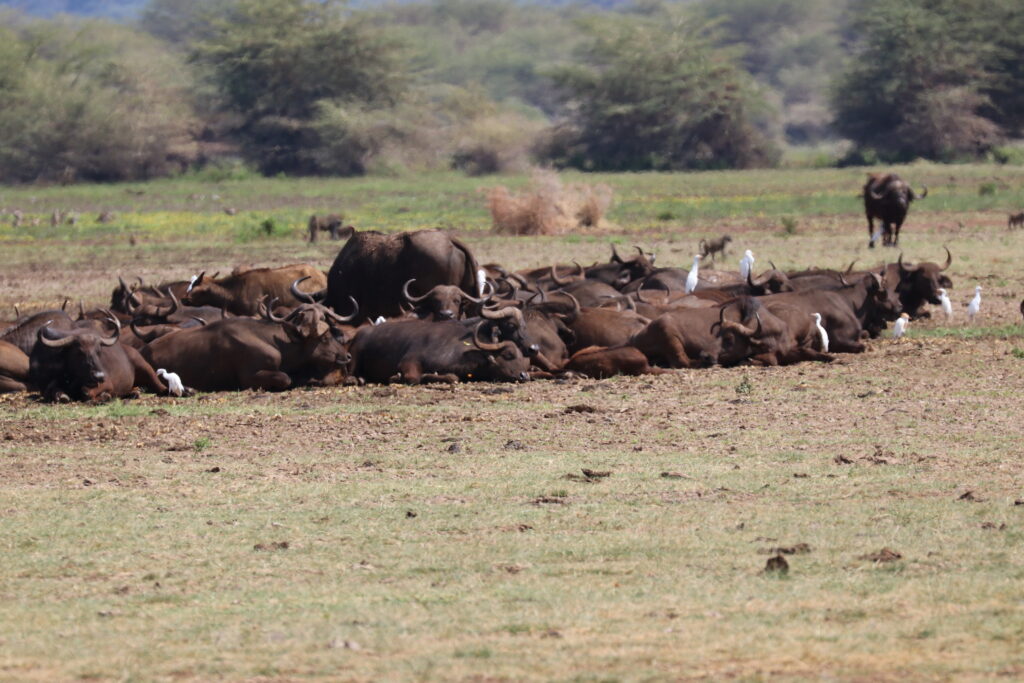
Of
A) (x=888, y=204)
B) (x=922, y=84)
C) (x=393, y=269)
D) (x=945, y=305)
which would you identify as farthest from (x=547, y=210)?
(x=922, y=84)

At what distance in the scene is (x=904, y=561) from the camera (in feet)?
23.2

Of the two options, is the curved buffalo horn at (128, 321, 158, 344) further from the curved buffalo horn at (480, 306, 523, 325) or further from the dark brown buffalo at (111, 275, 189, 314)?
the curved buffalo horn at (480, 306, 523, 325)

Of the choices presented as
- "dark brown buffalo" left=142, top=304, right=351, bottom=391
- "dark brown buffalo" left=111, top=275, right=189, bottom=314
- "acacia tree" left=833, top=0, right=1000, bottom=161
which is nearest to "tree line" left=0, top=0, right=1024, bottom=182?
"acacia tree" left=833, top=0, right=1000, bottom=161

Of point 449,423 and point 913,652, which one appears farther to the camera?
point 449,423

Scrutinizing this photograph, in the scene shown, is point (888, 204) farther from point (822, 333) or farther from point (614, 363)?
point (614, 363)

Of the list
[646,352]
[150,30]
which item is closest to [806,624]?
[646,352]

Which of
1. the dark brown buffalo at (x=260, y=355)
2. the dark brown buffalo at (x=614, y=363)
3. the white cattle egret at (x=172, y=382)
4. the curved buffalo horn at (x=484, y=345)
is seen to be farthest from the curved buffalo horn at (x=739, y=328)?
the white cattle egret at (x=172, y=382)

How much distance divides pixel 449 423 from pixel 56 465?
2.91 meters

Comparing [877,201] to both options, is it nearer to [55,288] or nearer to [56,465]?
[55,288]

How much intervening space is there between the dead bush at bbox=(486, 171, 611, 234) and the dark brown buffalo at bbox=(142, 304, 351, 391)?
64.1 ft

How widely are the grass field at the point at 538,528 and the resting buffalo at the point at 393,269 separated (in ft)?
11.9

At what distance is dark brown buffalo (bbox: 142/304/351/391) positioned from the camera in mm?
13859

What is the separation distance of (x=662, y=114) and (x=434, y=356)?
54.6 metres

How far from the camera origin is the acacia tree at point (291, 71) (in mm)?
70062
